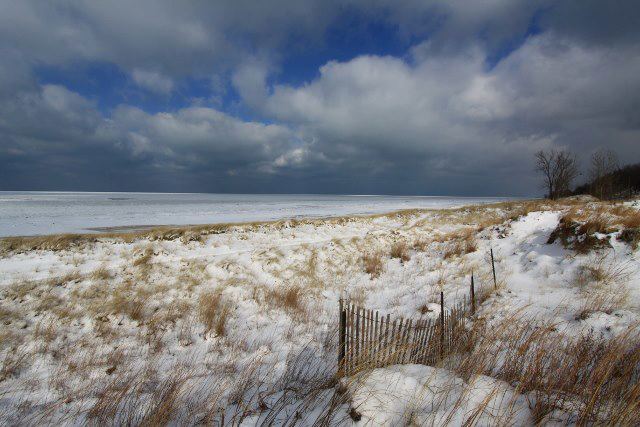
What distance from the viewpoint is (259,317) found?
8992 millimetres

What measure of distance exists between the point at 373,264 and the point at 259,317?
6.52 meters

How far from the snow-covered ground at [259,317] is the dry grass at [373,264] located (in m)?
0.13

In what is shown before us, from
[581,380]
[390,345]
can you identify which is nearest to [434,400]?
[390,345]

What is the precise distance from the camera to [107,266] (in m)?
11.9

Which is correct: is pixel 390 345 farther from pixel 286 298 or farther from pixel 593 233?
pixel 593 233

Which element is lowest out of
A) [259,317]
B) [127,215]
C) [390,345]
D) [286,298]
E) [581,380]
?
[259,317]

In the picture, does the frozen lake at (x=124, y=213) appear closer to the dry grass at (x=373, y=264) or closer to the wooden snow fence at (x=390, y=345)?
the dry grass at (x=373, y=264)

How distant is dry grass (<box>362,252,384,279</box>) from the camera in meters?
13.1

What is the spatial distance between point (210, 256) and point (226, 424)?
11507 mm

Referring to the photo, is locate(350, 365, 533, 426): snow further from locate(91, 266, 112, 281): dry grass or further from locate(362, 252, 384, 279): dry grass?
locate(91, 266, 112, 281): dry grass

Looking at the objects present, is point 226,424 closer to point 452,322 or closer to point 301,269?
point 452,322

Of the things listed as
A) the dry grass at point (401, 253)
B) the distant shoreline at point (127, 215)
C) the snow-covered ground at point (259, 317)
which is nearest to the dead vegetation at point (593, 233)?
the snow-covered ground at point (259, 317)

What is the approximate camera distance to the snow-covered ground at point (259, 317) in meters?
3.62

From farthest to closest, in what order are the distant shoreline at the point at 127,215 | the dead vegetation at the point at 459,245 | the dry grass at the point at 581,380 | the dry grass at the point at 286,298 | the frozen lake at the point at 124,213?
the frozen lake at the point at 124,213, the distant shoreline at the point at 127,215, the dead vegetation at the point at 459,245, the dry grass at the point at 286,298, the dry grass at the point at 581,380
